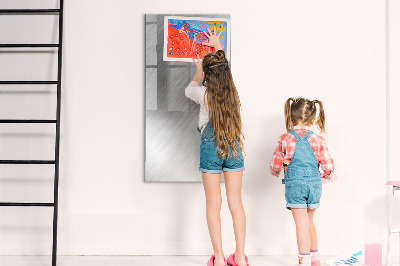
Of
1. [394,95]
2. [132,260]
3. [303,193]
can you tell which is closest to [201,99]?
[303,193]

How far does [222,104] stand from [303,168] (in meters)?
0.61

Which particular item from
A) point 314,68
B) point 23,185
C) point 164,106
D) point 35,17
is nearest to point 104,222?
point 23,185

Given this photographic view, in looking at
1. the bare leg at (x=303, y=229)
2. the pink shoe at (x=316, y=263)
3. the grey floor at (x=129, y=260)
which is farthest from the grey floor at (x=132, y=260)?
the bare leg at (x=303, y=229)

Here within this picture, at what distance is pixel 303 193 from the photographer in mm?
2695

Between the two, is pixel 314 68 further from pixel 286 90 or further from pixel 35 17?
pixel 35 17

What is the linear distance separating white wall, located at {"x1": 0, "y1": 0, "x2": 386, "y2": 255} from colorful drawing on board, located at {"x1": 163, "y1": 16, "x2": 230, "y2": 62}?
80 mm

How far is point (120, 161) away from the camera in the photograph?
10.6 feet

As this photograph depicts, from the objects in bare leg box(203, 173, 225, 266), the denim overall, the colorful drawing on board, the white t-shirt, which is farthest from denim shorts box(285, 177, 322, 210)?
the colorful drawing on board

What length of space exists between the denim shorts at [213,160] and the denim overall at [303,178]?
326mm

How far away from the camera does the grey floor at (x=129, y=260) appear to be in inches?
117

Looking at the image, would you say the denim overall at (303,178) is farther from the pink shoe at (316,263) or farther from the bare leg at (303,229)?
the pink shoe at (316,263)

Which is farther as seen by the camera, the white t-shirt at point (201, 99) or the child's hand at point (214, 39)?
the child's hand at point (214, 39)

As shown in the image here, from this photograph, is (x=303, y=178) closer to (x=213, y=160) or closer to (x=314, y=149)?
(x=314, y=149)

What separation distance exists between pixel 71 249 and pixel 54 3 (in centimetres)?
174
